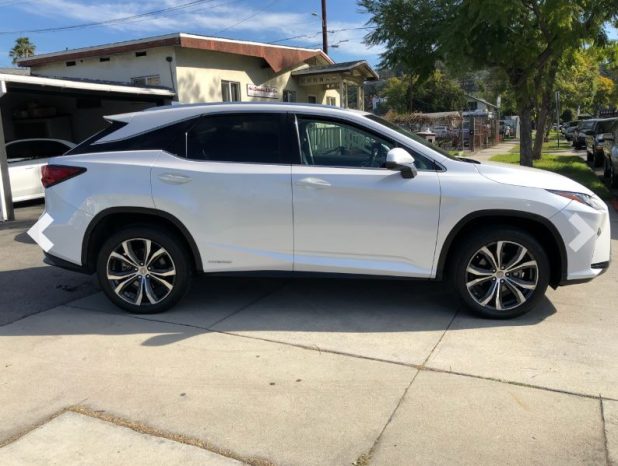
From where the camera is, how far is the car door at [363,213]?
453 centimetres

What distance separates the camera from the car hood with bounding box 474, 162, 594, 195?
4.52 m

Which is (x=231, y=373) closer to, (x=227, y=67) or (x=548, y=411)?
(x=548, y=411)

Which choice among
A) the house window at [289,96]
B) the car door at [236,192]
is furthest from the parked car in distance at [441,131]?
the car door at [236,192]

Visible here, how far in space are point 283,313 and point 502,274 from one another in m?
1.90

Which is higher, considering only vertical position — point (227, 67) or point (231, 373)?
point (227, 67)

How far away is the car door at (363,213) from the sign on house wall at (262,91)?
12995 mm

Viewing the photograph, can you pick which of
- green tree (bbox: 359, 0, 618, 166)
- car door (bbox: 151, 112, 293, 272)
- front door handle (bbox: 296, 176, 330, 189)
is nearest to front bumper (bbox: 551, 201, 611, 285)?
front door handle (bbox: 296, 176, 330, 189)

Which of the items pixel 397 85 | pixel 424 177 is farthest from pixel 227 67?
pixel 397 85

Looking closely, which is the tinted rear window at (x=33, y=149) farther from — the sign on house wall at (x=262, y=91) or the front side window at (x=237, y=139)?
the front side window at (x=237, y=139)

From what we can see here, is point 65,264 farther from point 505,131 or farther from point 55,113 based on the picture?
point 505,131

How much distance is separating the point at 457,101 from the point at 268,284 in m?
73.9

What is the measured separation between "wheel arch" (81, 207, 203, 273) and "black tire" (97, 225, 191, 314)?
0.07 m

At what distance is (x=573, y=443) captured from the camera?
299cm

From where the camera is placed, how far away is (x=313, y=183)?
459 cm
